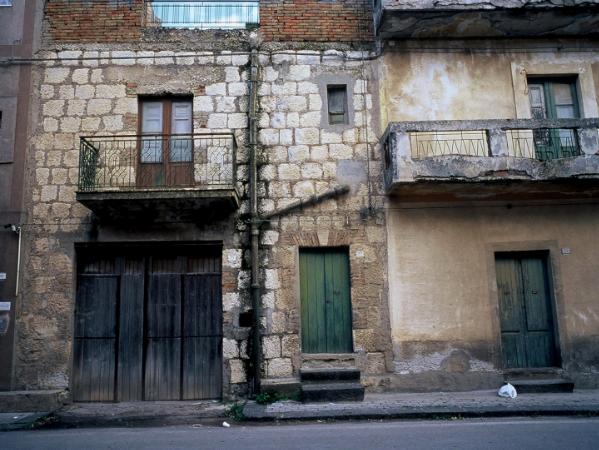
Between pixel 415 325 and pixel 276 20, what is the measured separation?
21.3ft

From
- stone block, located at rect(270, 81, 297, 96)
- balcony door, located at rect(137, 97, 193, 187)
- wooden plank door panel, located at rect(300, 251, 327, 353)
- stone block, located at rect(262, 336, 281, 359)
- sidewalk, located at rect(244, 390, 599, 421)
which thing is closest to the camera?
sidewalk, located at rect(244, 390, 599, 421)

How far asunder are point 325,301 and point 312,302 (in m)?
0.24

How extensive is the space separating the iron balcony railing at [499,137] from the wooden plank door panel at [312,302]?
8.53 feet

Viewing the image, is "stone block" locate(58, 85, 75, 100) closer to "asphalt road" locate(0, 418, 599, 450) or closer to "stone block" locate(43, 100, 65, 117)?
"stone block" locate(43, 100, 65, 117)

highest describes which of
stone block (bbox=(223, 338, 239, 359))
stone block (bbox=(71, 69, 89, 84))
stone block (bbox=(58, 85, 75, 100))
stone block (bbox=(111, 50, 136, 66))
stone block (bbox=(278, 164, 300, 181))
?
stone block (bbox=(111, 50, 136, 66))

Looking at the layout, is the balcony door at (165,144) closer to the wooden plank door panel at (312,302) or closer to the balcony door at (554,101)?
the wooden plank door panel at (312,302)

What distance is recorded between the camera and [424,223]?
9.41m

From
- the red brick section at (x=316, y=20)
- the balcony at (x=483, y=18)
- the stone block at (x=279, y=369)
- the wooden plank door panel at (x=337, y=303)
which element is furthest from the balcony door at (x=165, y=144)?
the balcony at (x=483, y=18)

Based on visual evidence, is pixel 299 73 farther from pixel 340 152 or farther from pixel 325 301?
pixel 325 301

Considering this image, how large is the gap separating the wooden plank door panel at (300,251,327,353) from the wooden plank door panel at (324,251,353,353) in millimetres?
92

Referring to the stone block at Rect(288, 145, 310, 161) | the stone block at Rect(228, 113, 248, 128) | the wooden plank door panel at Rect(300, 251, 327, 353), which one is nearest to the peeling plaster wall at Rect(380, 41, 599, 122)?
the stone block at Rect(288, 145, 310, 161)

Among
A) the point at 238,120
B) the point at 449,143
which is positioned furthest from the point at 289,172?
the point at 449,143

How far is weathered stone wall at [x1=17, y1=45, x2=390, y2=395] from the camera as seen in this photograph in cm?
899

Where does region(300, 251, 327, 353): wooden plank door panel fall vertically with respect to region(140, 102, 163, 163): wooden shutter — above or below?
below
